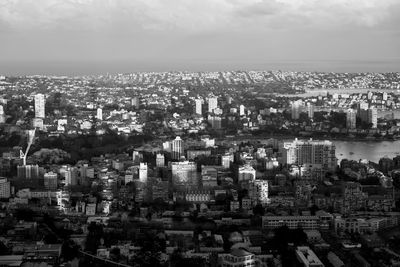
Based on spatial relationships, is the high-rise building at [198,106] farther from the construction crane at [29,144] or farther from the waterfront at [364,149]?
the construction crane at [29,144]

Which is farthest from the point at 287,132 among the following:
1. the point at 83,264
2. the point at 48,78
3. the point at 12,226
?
the point at 83,264

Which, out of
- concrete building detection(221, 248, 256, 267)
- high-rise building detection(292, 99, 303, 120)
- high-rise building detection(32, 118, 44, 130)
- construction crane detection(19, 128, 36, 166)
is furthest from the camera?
high-rise building detection(292, 99, 303, 120)

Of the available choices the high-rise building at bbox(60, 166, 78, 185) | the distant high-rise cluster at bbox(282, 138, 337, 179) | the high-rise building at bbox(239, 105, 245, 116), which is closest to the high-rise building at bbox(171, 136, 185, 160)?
the distant high-rise cluster at bbox(282, 138, 337, 179)

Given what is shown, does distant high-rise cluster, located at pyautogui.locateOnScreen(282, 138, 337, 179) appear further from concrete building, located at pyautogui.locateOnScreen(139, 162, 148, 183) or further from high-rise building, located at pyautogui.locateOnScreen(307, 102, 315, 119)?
high-rise building, located at pyautogui.locateOnScreen(307, 102, 315, 119)

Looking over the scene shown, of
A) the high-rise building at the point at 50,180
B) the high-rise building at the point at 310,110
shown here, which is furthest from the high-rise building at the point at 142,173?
the high-rise building at the point at 310,110

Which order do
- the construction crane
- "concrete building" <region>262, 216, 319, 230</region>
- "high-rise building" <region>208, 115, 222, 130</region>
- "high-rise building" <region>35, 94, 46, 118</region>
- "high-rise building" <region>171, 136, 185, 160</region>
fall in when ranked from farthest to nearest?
"high-rise building" <region>208, 115, 222, 130</region>
"high-rise building" <region>35, 94, 46, 118</region>
"high-rise building" <region>171, 136, 185, 160</region>
the construction crane
"concrete building" <region>262, 216, 319, 230</region>

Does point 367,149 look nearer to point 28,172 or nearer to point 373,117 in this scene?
point 373,117

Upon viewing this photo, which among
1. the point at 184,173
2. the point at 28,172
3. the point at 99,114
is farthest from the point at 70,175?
the point at 99,114
